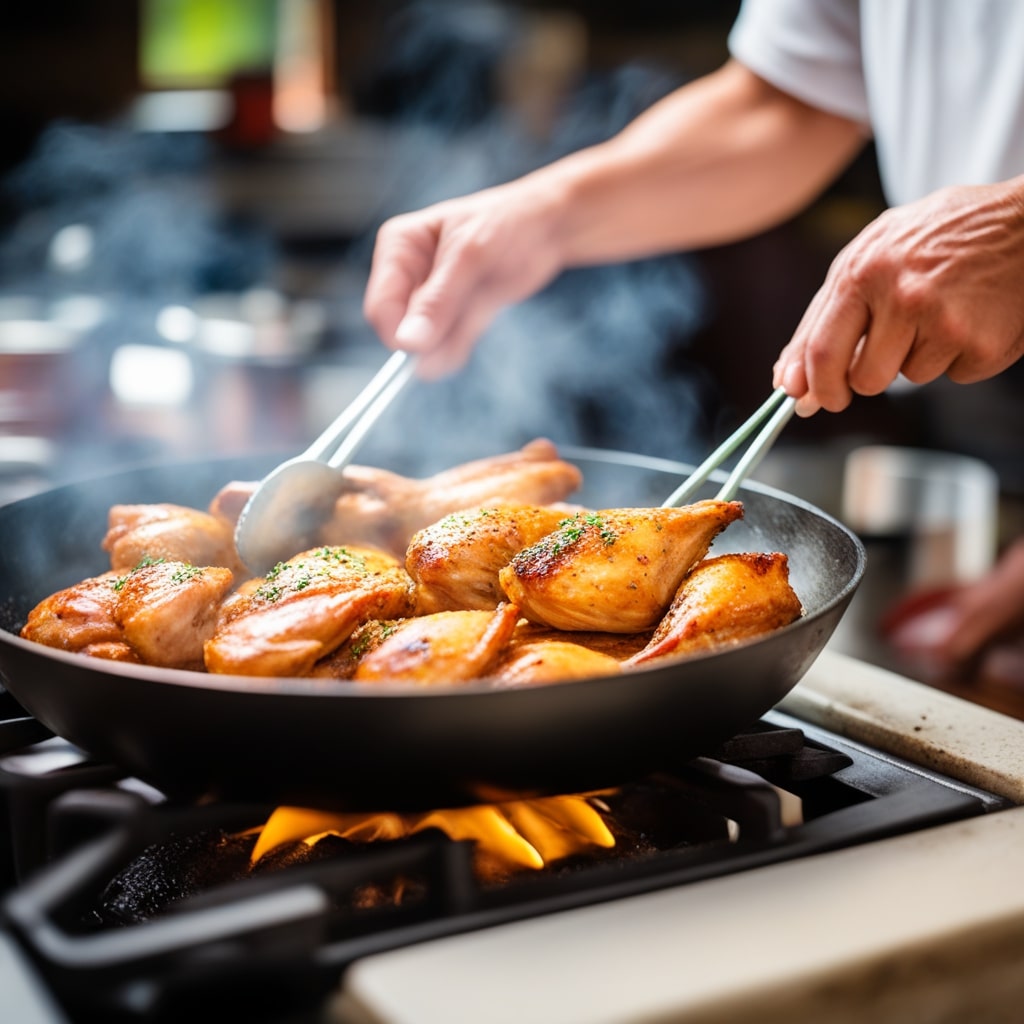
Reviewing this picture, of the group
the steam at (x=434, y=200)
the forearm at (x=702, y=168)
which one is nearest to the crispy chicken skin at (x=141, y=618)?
the forearm at (x=702, y=168)

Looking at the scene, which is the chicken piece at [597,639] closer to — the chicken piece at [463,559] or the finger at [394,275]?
the chicken piece at [463,559]

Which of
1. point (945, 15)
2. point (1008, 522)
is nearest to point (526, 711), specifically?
point (945, 15)

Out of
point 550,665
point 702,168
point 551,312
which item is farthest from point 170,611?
point 551,312

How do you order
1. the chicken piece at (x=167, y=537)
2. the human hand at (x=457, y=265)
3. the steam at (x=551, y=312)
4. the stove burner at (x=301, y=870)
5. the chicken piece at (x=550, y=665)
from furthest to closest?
the steam at (x=551, y=312), the human hand at (x=457, y=265), the chicken piece at (x=167, y=537), the chicken piece at (x=550, y=665), the stove burner at (x=301, y=870)

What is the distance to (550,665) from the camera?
1031 millimetres

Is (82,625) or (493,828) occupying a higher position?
(82,625)

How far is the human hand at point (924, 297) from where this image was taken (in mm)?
1262

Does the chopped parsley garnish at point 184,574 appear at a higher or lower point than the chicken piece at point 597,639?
higher

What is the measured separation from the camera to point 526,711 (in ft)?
3.01

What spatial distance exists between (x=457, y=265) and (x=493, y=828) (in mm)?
896

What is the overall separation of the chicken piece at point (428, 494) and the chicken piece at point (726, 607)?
15.9 inches

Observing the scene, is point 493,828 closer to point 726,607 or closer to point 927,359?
point 726,607

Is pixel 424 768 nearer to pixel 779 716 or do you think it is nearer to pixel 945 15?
pixel 779 716

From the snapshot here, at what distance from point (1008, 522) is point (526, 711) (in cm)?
381
